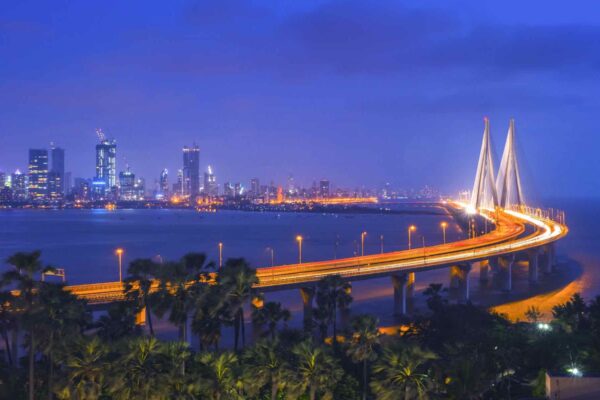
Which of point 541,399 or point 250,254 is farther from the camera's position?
point 250,254

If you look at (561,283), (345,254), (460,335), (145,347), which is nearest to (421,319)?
(460,335)

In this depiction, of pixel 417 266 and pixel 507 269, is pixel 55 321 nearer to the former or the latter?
pixel 417 266

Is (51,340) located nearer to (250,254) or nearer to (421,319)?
(421,319)

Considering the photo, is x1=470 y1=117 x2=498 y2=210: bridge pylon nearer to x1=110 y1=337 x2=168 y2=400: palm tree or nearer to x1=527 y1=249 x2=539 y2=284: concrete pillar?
x1=527 y1=249 x2=539 y2=284: concrete pillar

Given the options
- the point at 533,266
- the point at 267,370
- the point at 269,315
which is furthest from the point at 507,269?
the point at 267,370

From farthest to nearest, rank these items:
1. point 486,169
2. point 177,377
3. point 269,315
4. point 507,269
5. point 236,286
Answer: point 486,169, point 507,269, point 269,315, point 236,286, point 177,377

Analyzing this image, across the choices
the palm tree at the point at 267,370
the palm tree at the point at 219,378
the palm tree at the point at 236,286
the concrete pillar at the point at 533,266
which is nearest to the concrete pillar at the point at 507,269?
the concrete pillar at the point at 533,266

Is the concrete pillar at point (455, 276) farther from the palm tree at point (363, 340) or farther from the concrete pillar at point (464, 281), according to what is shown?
the palm tree at point (363, 340)
